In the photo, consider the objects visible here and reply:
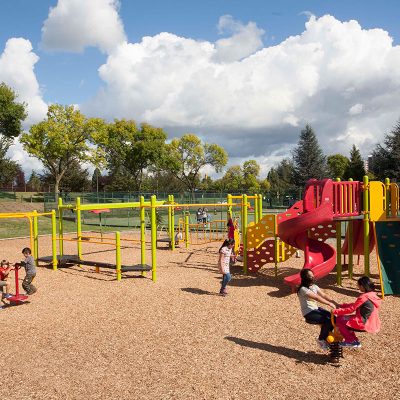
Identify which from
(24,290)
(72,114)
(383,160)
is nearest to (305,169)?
(383,160)

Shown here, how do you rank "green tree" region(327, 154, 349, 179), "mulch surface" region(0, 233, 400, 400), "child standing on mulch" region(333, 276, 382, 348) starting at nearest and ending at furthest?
1. "mulch surface" region(0, 233, 400, 400)
2. "child standing on mulch" region(333, 276, 382, 348)
3. "green tree" region(327, 154, 349, 179)

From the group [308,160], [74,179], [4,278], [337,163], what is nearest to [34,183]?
[74,179]

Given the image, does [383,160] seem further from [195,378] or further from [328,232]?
[195,378]

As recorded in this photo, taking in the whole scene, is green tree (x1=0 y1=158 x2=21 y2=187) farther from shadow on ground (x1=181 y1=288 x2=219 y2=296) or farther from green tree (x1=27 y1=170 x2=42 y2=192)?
shadow on ground (x1=181 y1=288 x2=219 y2=296)

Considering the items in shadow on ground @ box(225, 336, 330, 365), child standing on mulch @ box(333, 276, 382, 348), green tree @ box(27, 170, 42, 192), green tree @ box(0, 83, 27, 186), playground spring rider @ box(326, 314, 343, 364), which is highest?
green tree @ box(0, 83, 27, 186)

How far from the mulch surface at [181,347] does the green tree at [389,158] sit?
117 feet

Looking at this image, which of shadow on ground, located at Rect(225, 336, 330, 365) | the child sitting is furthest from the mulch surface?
the child sitting

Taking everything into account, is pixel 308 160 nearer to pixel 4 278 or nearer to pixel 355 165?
pixel 355 165

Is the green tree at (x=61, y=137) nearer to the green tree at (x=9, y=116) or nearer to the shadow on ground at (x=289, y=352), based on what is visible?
the green tree at (x=9, y=116)

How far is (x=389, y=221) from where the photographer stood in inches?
390

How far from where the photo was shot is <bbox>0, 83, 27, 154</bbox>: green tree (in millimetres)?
42844

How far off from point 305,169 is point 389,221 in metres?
45.8

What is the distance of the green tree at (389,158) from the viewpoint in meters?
42.2

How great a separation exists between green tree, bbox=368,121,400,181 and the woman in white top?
39696 millimetres
